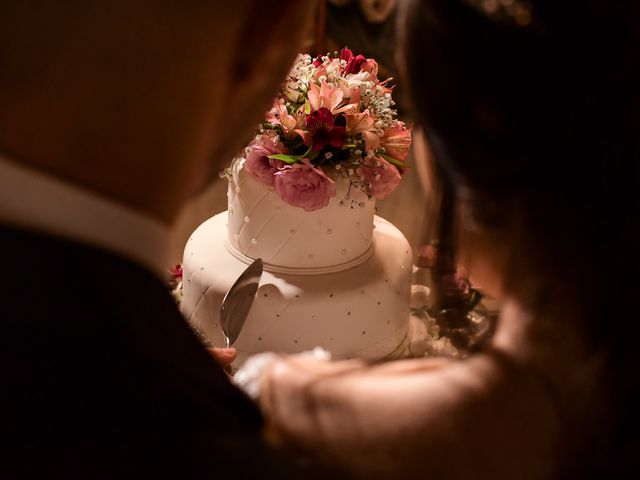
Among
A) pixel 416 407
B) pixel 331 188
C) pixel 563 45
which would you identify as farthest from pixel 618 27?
pixel 331 188

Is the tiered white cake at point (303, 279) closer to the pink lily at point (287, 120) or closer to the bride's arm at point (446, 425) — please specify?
the pink lily at point (287, 120)

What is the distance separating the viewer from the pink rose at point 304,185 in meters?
1.42

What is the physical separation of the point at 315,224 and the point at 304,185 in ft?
0.40

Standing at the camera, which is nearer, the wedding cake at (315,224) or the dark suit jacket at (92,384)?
the dark suit jacket at (92,384)

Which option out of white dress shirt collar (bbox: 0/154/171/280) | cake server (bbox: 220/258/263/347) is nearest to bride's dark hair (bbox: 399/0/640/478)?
white dress shirt collar (bbox: 0/154/171/280)

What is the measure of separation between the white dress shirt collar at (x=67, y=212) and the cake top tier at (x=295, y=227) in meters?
0.95

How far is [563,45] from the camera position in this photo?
52 cm

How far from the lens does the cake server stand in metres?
1.31

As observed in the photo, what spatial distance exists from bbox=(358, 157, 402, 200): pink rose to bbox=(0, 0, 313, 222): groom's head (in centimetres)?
91

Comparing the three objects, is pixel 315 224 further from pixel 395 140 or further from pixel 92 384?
pixel 92 384

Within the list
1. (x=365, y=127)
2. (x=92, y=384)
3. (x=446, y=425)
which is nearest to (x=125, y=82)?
(x=92, y=384)

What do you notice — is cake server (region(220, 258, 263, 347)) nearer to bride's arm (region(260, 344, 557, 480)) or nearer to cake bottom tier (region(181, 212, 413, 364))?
cake bottom tier (region(181, 212, 413, 364))

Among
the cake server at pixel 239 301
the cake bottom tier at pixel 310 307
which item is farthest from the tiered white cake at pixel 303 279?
the cake server at pixel 239 301

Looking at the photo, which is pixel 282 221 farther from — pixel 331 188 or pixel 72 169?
pixel 72 169
